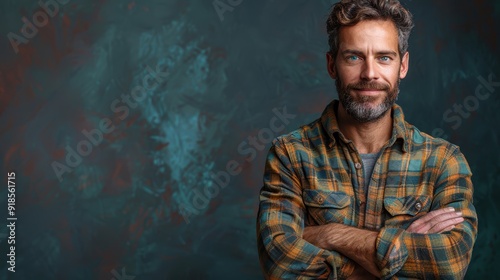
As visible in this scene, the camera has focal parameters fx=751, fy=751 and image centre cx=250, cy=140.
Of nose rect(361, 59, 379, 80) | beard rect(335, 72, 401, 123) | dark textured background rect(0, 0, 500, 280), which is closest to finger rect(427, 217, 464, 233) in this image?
beard rect(335, 72, 401, 123)

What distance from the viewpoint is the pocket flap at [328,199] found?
2.95 meters

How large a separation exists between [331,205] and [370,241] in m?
0.25

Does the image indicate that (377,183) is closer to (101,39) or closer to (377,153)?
(377,153)

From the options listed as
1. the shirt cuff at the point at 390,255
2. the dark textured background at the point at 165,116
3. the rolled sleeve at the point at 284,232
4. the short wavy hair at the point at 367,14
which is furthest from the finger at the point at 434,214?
the dark textured background at the point at 165,116

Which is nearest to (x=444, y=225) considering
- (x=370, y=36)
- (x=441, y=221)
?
(x=441, y=221)

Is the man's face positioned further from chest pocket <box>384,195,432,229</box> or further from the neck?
chest pocket <box>384,195,432,229</box>

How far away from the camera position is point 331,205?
295 centimetres

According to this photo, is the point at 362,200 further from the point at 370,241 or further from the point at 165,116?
the point at 165,116

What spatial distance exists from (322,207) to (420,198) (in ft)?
1.25

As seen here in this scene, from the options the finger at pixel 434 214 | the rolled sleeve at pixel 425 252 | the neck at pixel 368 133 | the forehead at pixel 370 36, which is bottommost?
the rolled sleeve at pixel 425 252

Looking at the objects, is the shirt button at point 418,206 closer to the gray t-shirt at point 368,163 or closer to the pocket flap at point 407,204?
the pocket flap at point 407,204

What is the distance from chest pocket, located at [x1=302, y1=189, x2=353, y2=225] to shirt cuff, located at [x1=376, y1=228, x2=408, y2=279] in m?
0.26

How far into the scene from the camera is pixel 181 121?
198 inches

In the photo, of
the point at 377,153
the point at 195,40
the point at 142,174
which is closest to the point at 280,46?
the point at 195,40
